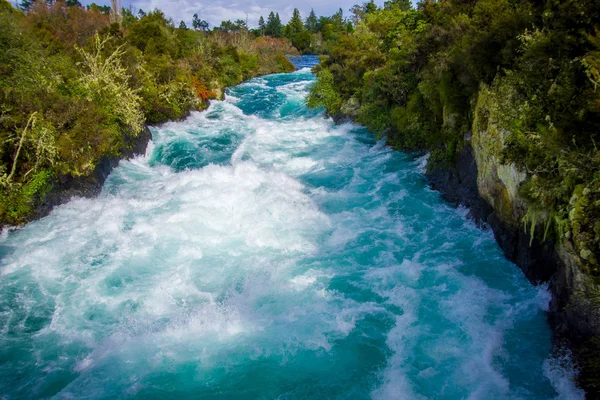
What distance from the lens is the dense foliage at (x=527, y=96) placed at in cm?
613

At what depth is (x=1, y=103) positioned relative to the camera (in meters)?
11.5

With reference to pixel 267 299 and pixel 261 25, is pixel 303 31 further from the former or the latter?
pixel 267 299

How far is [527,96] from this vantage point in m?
8.21

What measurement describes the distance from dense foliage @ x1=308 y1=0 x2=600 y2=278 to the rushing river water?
213 centimetres

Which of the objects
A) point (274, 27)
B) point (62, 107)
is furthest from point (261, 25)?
point (62, 107)

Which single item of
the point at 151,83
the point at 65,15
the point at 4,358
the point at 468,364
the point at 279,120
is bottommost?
the point at 468,364

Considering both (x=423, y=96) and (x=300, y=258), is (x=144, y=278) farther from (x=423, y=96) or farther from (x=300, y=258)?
(x=423, y=96)

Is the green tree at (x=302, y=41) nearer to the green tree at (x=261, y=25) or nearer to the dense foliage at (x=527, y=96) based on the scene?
the green tree at (x=261, y=25)

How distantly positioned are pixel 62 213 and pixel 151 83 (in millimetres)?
11802

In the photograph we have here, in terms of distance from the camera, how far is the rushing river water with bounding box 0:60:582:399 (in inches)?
261

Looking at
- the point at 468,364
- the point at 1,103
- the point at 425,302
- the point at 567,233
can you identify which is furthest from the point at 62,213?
the point at 567,233

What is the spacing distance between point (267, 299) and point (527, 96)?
733 cm

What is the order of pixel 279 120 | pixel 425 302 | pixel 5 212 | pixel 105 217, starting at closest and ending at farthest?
pixel 425 302 < pixel 5 212 < pixel 105 217 < pixel 279 120

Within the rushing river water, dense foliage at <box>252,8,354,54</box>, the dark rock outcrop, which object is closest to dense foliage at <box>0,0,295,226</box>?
the rushing river water
